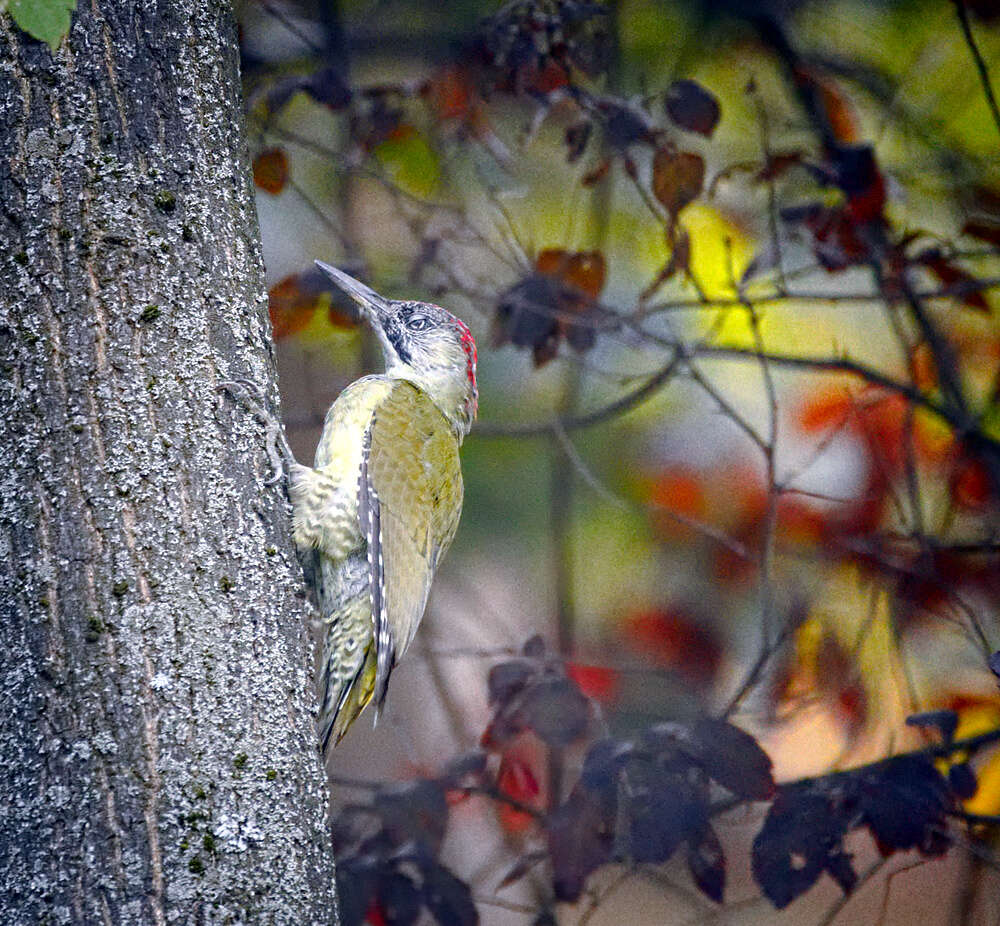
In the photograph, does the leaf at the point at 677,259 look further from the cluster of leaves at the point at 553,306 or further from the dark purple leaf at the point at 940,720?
the dark purple leaf at the point at 940,720

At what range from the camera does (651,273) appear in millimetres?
4699

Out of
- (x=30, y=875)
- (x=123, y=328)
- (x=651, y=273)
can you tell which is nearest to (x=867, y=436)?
(x=651, y=273)

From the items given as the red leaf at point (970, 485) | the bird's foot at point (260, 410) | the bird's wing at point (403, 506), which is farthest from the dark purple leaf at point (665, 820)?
the red leaf at point (970, 485)

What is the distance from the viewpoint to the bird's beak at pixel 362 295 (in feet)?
10.4

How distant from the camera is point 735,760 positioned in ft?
7.86

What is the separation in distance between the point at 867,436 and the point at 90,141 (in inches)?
111

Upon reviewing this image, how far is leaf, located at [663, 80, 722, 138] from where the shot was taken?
9.35 feet

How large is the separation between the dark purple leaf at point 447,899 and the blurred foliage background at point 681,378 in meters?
0.01

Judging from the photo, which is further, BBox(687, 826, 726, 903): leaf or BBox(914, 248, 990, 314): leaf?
BBox(914, 248, 990, 314): leaf

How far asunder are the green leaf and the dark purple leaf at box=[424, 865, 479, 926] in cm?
211

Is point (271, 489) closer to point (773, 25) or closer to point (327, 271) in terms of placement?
point (327, 271)

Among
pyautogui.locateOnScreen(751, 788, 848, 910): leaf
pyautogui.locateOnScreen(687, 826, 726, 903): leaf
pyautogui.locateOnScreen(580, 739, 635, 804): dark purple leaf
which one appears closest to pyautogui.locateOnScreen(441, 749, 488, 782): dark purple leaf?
pyautogui.locateOnScreen(580, 739, 635, 804): dark purple leaf

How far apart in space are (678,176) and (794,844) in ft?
5.87

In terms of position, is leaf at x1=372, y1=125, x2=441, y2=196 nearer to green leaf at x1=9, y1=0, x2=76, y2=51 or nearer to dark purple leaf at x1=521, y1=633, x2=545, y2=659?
dark purple leaf at x1=521, y1=633, x2=545, y2=659
